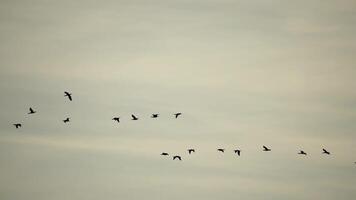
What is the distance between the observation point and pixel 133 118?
128 m

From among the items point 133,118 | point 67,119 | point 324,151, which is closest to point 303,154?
point 324,151

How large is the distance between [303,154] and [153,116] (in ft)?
76.5

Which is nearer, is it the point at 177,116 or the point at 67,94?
the point at 67,94

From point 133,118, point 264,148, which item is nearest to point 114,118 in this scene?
point 133,118

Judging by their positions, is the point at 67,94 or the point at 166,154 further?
the point at 166,154

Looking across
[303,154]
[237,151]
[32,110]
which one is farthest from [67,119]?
[303,154]

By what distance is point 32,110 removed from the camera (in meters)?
126

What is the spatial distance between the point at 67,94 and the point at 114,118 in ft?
39.8

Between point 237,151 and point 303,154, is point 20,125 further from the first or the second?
point 303,154

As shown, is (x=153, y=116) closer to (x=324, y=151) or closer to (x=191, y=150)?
(x=191, y=150)

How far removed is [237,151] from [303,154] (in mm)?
9941

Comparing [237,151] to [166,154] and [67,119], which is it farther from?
[67,119]

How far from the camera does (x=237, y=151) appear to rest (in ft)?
429

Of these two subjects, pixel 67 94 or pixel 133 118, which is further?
pixel 133 118
